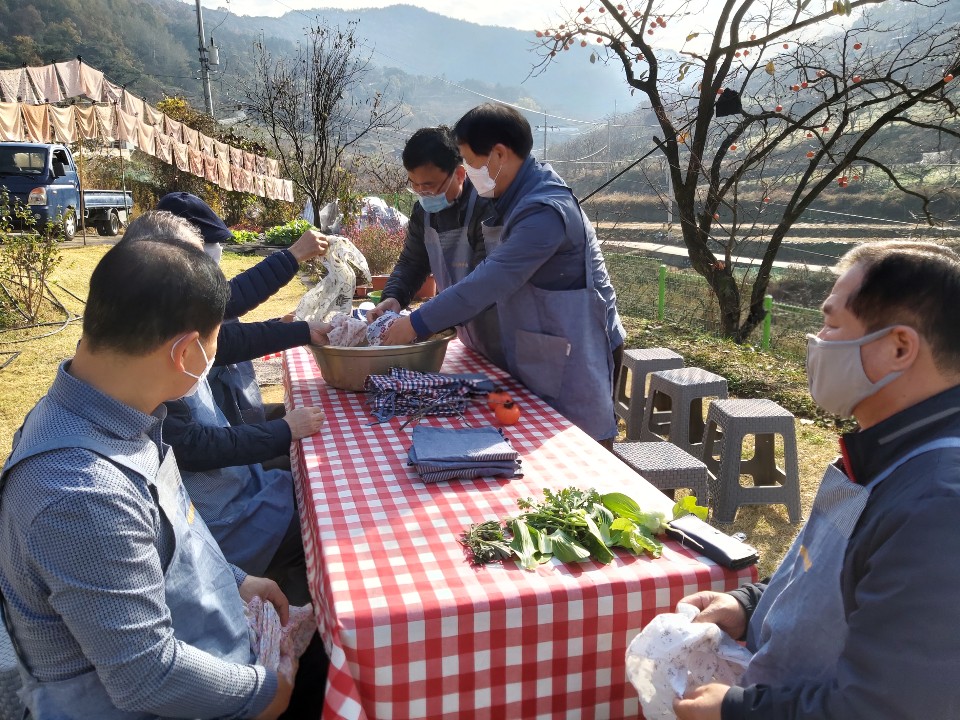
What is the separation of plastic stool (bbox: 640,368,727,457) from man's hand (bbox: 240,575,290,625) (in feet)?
9.07

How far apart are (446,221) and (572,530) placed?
2.20 meters

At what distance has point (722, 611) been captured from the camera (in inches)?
57.0

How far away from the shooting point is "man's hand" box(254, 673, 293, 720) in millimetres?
1454

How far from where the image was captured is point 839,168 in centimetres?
673

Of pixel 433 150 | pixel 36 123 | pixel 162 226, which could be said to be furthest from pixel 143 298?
pixel 36 123

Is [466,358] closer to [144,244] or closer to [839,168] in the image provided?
[144,244]

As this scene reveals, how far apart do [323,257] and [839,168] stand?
5.68 meters

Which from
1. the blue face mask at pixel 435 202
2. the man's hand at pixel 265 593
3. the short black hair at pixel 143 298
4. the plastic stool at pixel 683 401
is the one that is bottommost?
the plastic stool at pixel 683 401

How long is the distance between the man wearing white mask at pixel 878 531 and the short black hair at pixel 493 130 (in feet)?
5.95

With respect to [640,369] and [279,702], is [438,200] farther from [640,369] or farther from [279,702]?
[279,702]

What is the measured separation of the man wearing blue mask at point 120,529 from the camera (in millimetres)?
1141

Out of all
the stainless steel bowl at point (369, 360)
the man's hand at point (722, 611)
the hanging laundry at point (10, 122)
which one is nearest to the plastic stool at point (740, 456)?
the stainless steel bowl at point (369, 360)

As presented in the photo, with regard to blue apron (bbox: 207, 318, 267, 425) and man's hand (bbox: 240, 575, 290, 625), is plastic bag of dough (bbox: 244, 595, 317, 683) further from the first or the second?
blue apron (bbox: 207, 318, 267, 425)

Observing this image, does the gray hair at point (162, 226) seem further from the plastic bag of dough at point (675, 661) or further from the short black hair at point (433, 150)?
the plastic bag of dough at point (675, 661)
